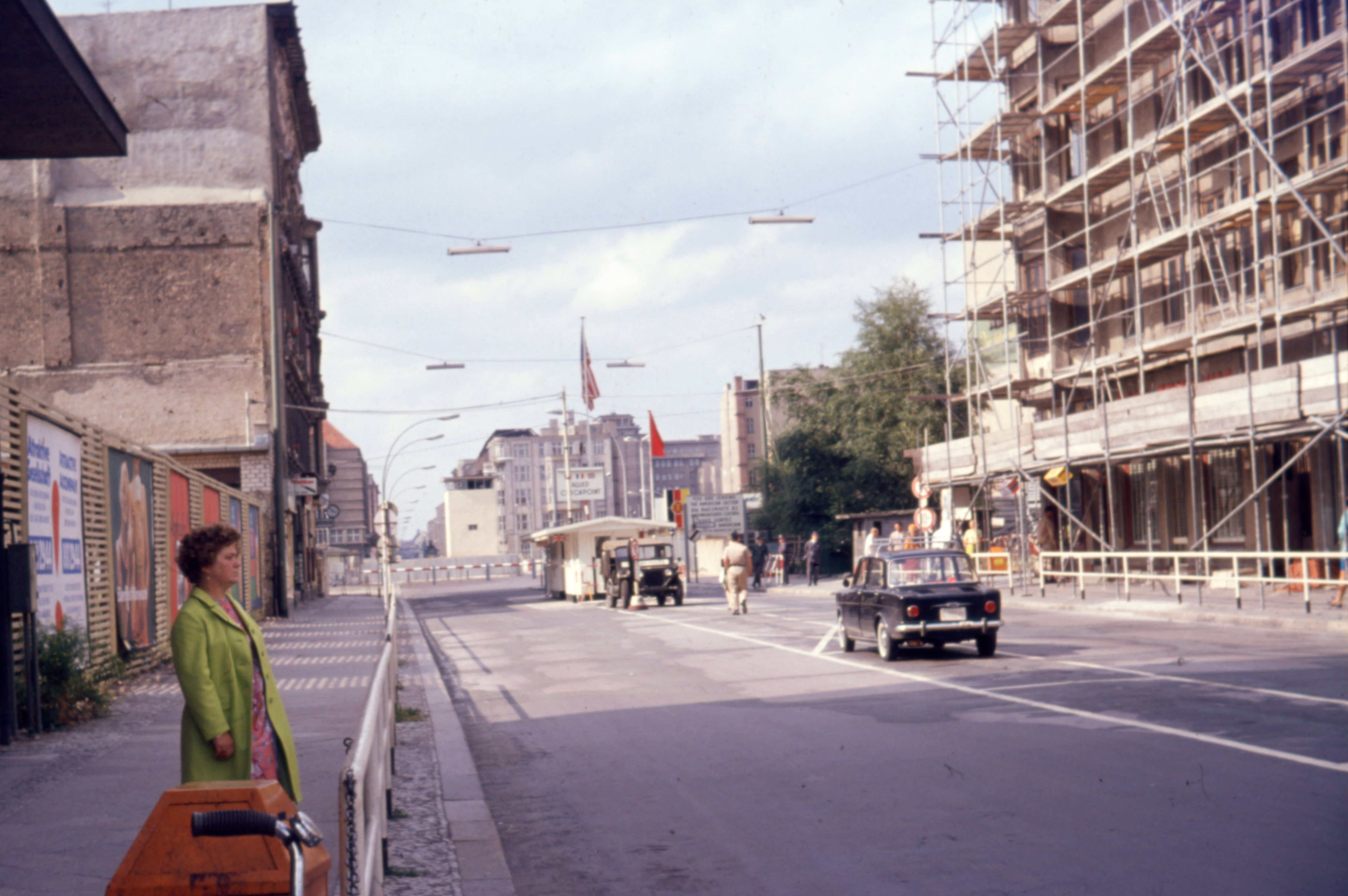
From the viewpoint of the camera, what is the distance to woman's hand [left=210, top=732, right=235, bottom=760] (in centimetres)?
504

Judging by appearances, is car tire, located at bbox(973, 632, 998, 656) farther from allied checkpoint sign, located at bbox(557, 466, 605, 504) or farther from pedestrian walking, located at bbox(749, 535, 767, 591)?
allied checkpoint sign, located at bbox(557, 466, 605, 504)

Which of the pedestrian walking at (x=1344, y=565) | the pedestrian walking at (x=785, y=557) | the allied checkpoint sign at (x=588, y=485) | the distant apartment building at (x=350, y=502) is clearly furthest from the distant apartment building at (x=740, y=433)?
the pedestrian walking at (x=1344, y=565)

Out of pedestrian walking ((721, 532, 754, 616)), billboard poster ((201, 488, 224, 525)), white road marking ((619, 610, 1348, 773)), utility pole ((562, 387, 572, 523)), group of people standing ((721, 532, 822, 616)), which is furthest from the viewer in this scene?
utility pole ((562, 387, 572, 523))

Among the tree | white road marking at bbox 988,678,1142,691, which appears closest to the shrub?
white road marking at bbox 988,678,1142,691

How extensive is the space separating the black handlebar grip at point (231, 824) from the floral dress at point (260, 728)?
254 centimetres

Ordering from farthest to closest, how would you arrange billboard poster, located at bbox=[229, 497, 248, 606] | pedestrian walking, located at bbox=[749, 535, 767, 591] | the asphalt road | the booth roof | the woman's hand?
pedestrian walking, located at bbox=[749, 535, 767, 591], the booth roof, billboard poster, located at bbox=[229, 497, 248, 606], the asphalt road, the woman's hand

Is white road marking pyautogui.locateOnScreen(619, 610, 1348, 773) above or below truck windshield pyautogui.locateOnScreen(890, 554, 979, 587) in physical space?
below

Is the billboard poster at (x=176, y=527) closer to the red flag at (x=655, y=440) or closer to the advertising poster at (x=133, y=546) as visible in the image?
the advertising poster at (x=133, y=546)

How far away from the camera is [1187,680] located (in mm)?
13156

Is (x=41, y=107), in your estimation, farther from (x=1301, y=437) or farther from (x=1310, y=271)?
(x=1310, y=271)

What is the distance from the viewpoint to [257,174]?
38844mm

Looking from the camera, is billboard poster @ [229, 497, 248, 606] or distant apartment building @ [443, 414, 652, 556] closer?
billboard poster @ [229, 497, 248, 606]

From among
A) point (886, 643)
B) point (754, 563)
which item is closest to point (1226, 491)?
point (886, 643)

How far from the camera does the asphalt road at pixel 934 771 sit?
633cm
